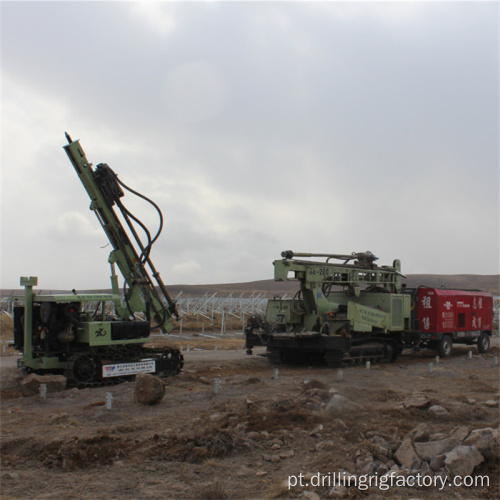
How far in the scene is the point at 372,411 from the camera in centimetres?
920

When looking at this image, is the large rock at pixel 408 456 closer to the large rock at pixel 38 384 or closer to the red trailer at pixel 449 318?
the large rock at pixel 38 384

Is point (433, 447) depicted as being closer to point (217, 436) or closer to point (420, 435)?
point (420, 435)

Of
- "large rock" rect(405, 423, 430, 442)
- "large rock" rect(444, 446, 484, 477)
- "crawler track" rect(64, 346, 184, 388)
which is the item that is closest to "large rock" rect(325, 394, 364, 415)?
"large rock" rect(405, 423, 430, 442)

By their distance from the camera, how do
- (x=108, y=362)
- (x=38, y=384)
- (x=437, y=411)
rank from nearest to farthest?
(x=437, y=411)
(x=38, y=384)
(x=108, y=362)

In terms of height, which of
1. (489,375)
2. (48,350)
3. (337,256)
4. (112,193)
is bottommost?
(489,375)

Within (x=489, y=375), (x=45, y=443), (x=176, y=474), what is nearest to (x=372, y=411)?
(x=176, y=474)

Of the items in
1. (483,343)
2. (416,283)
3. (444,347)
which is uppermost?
(416,283)

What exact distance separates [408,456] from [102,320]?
27.8ft

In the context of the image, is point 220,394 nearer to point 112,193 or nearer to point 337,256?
point 112,193

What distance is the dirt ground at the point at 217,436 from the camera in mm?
5980

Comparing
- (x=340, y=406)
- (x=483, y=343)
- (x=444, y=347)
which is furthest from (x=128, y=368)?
(x=483, y=343)

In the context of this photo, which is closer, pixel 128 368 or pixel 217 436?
pixel 217 436

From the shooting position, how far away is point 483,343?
71.0 ft

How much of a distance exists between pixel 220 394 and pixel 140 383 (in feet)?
5.97
